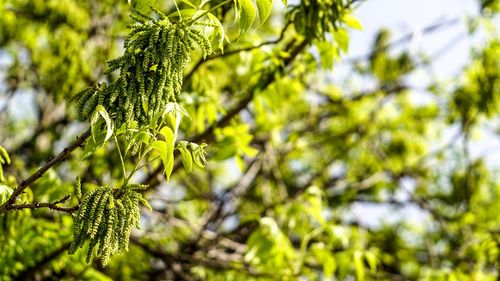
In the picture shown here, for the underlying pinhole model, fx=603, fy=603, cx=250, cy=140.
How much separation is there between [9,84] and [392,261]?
5078 mm

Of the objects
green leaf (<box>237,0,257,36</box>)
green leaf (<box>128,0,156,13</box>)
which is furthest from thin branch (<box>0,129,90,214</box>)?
green leaf (<box>237,0,257,36</box>)

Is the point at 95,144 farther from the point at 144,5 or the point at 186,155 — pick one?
the point at 144,5

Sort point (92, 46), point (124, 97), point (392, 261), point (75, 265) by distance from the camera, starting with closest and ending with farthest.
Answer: point (124, 97) → point (75, 265) → point (92, 46) → point (392, 261)

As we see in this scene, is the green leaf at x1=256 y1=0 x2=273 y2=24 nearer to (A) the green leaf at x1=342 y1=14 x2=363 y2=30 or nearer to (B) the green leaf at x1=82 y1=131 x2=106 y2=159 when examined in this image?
(B) the green leaf at x1=82 y1=131 x2=106 y2=159

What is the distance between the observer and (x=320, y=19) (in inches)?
117

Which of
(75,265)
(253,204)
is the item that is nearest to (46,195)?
(75,265)

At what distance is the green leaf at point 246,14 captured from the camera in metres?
2.01

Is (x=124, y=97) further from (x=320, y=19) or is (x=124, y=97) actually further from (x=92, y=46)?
(x=92, y=46)

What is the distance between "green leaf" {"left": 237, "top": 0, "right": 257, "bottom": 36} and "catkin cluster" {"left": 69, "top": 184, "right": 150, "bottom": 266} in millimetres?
695

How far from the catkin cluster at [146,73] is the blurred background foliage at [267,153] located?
0.78 feet

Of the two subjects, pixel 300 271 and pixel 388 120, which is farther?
pixel 388 120

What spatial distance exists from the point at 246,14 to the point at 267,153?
3.89 m

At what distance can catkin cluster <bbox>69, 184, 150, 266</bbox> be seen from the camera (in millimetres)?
1739

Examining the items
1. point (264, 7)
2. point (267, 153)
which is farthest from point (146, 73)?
point (267, 153)
